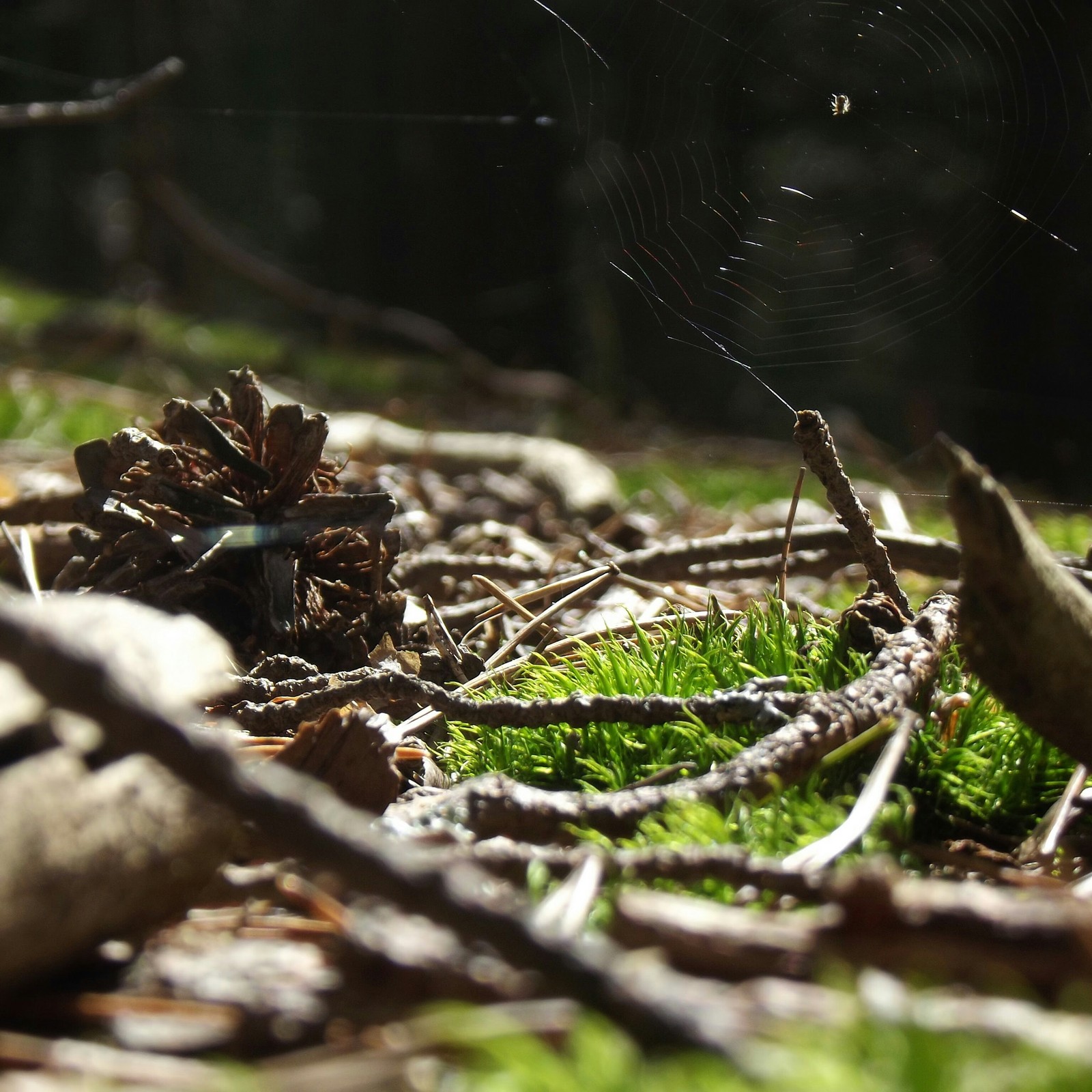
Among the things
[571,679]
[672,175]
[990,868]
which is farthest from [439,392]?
[990,868]

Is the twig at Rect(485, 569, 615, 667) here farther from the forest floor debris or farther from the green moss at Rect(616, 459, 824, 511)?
the green moss at Rect(616, 459, 824, 511)

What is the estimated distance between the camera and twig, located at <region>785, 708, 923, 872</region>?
A: 3.16 ft

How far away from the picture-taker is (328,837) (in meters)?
0.73

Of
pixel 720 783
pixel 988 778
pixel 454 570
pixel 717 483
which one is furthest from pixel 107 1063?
pixel 717 483

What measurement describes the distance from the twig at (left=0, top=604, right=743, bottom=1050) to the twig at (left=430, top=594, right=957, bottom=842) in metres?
0.27

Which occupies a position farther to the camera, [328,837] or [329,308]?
[329,308]

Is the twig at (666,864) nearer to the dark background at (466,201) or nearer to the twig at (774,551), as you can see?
the twig at (774,551)

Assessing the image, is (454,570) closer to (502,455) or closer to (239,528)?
(239,528)

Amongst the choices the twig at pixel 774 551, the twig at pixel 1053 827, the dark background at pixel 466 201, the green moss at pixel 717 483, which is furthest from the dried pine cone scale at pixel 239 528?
the green moss at pixel 717 483

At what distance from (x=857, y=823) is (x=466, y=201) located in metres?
10.3

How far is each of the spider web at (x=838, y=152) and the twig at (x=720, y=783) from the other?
322cm

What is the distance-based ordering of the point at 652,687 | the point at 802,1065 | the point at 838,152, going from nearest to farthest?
the point at 802,1065
the point at 652,687
the point at 838,152

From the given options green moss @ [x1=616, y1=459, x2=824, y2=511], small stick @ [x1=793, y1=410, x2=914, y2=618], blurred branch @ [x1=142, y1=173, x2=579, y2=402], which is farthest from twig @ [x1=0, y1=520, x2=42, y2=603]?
blurred branch @ [x1=142, y1=173, x2=579, y2=402]

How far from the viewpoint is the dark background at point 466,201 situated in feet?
21.5
